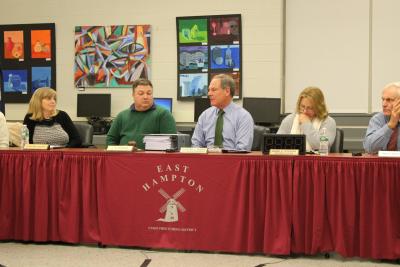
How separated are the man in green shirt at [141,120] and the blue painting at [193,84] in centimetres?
259

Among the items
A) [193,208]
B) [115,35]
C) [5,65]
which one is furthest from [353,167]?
[5,65]

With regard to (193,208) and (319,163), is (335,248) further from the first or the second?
(193,208)

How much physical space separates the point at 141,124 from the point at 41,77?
373cm

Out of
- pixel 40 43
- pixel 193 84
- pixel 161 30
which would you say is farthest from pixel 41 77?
pixel 193 84

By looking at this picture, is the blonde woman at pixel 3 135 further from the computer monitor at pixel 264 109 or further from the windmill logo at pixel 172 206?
the computer monitor at pixel 264 109

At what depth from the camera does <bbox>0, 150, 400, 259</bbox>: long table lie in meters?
3.05

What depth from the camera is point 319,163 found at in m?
3.10

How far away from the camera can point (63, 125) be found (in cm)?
441

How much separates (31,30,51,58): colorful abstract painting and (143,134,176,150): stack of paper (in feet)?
14.1

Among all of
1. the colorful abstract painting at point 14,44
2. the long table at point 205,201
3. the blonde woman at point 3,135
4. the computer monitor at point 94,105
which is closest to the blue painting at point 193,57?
the computer monitor at point 94,105

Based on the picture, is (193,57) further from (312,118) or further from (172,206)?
(172,206)

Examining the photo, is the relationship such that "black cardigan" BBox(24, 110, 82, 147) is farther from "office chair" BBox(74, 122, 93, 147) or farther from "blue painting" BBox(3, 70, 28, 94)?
"blue painting" BBox(3, 70, 28, 94)

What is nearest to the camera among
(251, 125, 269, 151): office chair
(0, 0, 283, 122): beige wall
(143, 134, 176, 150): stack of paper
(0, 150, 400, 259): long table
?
(0, 150, 400, 259): long table

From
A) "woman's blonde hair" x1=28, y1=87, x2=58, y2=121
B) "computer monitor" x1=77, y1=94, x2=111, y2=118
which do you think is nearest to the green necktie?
"woman's blonde hair" x1=28, y1=87, x2=58, y2=121
